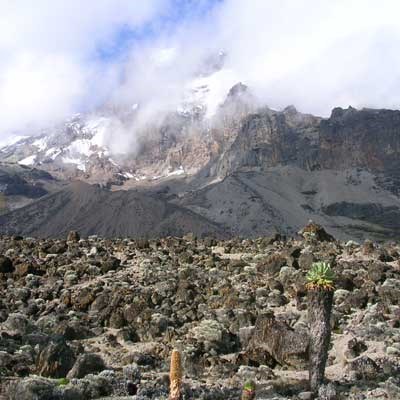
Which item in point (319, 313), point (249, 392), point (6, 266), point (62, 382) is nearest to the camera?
point (249, 392)

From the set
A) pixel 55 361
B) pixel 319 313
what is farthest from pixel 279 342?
pixel 55 361

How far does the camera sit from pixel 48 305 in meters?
29.1

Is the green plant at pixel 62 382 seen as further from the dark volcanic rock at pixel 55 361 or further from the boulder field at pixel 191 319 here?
the dark volcanic rock at pixel 55 361

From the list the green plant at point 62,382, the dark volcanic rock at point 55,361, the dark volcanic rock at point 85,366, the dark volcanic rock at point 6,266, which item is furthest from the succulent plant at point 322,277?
the dark volcanic rock at point 6,266

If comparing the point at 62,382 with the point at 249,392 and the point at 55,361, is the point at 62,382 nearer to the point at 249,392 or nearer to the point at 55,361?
the point at 55,361

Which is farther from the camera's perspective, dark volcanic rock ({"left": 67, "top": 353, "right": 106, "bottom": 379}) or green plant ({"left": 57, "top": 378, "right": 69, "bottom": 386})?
dark volcanic rock ({"left": 67, "top": 353, "right": 106, "bottom": 379})

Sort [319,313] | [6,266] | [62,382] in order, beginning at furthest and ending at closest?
1. [6,266]
2. [319,313]
3. [62,382]

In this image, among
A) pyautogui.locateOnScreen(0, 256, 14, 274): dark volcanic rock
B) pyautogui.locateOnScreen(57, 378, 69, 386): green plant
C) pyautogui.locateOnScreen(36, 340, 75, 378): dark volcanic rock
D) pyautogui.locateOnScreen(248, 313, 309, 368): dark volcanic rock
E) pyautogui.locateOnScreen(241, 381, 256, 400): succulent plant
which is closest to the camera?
pyautogui.locateOnScreen(241, 381, 256, 400): succulent plant

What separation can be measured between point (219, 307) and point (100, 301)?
5838mm

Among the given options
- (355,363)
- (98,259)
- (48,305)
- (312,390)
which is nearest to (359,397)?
(312,390)

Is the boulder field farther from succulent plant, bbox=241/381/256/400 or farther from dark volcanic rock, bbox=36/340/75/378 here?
succulent plant, bbox=241/381/256/400

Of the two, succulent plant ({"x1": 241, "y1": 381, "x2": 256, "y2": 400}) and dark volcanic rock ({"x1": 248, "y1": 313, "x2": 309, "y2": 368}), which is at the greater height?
dark volcanic rock ({"x1": 248, "y1": 313, "x2": 309, "y2": 368})

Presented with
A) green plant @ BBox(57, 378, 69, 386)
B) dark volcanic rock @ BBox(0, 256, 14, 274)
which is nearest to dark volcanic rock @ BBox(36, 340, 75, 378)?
green plant @ BBox(57, 378, 69, 386)

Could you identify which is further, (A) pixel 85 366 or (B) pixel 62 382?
(A) pixel 85 366
